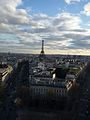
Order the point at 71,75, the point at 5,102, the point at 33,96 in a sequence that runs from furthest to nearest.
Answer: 1. the point at 71,75
2. the point at 33,96
3. the point at 5,102

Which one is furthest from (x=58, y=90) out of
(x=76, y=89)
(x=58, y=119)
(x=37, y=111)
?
(x=58, y=119)

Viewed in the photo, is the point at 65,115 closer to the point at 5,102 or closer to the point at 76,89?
the point at 5,102

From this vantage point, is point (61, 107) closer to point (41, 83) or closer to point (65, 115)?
point (65, 115)

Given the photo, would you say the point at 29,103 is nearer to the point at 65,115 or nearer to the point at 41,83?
the point at 65,115

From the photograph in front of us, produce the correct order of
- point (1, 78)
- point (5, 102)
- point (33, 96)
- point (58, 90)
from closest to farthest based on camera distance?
1. point (5, 102)
2. point (33, 96)
3. point (58, 90)
4. point (1, 78)

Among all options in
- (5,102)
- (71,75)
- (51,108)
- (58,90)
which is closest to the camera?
(51,108)

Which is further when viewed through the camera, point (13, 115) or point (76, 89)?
point (76, 89)

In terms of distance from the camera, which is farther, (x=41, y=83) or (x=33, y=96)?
(x=41, y=83)

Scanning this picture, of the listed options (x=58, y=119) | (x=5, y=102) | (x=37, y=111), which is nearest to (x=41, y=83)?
(x=5, y=102)

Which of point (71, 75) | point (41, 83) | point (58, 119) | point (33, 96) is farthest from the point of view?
point (71, 75)
